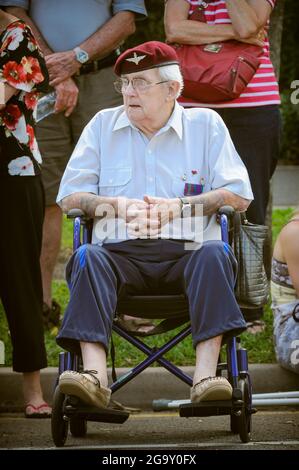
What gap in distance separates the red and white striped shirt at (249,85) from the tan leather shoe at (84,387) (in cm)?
225

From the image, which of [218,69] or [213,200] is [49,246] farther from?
[213,200]

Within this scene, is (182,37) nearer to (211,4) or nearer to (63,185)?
(211,4)

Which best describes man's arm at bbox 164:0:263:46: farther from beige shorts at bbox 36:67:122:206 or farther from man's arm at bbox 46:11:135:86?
beige shorts at bbox 36:67:122:206

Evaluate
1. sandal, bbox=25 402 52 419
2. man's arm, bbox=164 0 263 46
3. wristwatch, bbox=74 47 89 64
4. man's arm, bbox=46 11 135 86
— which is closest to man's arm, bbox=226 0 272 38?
man's arm, bbox=164 0 263 46

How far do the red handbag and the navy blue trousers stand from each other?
1429 millimetres

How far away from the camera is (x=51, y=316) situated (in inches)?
290

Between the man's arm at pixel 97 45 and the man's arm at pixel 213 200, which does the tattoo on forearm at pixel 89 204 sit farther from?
the man's arm at pixel 97 45

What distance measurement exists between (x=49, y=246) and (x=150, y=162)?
1796mm

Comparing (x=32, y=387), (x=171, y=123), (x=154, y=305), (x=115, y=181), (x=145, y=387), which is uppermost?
(x=171, y=123)

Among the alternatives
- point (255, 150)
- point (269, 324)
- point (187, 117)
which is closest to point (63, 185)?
point (187, 117)

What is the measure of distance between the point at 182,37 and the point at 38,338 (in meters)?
1.90

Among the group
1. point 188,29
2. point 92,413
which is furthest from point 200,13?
point 92,413

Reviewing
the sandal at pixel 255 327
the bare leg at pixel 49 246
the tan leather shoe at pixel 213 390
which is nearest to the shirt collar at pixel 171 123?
the tan leather shoe at pixel 213 390

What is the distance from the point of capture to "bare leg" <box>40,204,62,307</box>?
733 cm
